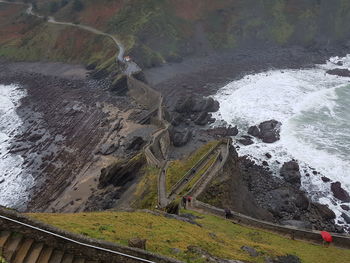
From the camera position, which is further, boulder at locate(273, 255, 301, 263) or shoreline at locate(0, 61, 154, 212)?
shoreline at locate(0, 61, 154, 212)

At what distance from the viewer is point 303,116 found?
62.0 m

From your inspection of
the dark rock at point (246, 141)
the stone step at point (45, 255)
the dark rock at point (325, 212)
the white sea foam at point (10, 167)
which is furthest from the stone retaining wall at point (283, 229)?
the dark rock at point (246, 141)

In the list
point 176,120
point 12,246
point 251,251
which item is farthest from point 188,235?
point 176,120

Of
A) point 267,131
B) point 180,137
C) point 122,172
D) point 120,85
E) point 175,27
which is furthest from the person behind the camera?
point 175,27

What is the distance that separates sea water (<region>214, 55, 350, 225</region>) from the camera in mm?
46812

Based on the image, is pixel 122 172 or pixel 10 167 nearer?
pixel 122 172

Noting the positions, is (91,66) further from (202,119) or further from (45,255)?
(45,255)

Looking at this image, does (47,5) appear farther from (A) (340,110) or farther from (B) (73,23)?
(A) (340,110)

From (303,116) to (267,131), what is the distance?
10920 millimetres

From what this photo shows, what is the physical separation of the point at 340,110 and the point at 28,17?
319 feet

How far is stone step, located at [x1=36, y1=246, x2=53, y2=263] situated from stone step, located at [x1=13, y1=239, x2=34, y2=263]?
642 millimetres

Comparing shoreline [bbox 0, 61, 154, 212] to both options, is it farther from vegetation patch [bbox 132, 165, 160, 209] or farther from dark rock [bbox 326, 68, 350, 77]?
dark rock [bbox 326, 68, 350, 77]

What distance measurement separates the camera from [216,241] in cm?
2122

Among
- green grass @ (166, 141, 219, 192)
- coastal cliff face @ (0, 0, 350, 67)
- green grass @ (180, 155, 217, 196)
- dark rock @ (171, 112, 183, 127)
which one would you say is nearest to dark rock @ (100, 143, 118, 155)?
dark rock @ (171, 112, 183, 127)
